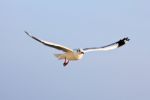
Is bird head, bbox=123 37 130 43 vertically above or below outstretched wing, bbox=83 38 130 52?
above

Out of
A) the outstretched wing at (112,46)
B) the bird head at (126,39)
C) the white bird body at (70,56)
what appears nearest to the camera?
the white bird body at (70,56)

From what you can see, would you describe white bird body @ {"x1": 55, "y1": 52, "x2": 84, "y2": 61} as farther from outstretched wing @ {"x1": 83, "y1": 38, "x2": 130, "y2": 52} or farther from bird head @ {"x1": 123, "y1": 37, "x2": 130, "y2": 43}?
bird head @ {"x1": 123, "y1": 37, "x2": 130, "y2": 43}

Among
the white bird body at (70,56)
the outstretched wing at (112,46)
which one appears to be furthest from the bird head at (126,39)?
the white bird body at (70,56)

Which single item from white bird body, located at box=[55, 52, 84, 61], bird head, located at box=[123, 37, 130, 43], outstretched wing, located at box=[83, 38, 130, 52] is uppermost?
bird head, located at box=[123, 37, 130, 43]

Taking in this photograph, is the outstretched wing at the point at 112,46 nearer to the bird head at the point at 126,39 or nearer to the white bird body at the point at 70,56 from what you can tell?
the bird head at the point at 126,39

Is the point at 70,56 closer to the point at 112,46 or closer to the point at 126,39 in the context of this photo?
the point at 112,46

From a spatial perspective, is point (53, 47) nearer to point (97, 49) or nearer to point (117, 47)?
point (97, 49)

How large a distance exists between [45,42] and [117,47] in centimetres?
1197

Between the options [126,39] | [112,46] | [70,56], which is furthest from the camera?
[126,39]

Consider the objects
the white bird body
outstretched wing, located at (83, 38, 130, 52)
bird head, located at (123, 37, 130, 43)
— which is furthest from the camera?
bird head, located at (123, 37, 130, 43)

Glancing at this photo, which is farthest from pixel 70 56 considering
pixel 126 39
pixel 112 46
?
pixel 126 39

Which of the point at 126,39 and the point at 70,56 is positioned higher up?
the point at 126,39

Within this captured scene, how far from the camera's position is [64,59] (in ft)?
134

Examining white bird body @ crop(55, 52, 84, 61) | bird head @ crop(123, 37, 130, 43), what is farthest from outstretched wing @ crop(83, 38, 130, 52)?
white bird body @ crop(55, 52, 84, 61)
